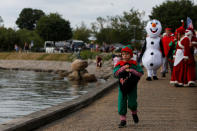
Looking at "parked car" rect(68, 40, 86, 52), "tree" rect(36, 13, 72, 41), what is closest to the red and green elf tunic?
"parked car" rect(68, 40, 86, 52)

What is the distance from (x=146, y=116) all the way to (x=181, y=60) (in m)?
6.74

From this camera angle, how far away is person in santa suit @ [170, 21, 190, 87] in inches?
575

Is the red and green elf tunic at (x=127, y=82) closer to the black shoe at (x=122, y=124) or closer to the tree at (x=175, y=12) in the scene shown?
the black shoe at (x=122, y=124)

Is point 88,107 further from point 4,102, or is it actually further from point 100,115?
point 4,102

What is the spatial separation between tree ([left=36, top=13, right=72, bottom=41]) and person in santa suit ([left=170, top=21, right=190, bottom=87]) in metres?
65.3

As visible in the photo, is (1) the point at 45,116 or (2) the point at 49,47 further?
(2) the point at 49,47

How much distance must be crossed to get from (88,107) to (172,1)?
60613 millimetres

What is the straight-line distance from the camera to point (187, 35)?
48.3ft

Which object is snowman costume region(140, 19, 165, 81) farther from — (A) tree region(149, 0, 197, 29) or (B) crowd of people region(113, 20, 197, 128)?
(A) tree region(149, 0, 197, 29)

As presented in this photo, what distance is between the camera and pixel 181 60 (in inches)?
582

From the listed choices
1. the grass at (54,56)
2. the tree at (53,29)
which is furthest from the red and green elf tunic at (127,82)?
the tree at (53,29)

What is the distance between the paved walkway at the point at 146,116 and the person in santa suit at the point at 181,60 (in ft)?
8.49

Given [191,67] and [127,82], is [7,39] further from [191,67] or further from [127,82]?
[127,82]

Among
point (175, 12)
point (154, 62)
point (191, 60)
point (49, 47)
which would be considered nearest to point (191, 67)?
point (191, 60)
